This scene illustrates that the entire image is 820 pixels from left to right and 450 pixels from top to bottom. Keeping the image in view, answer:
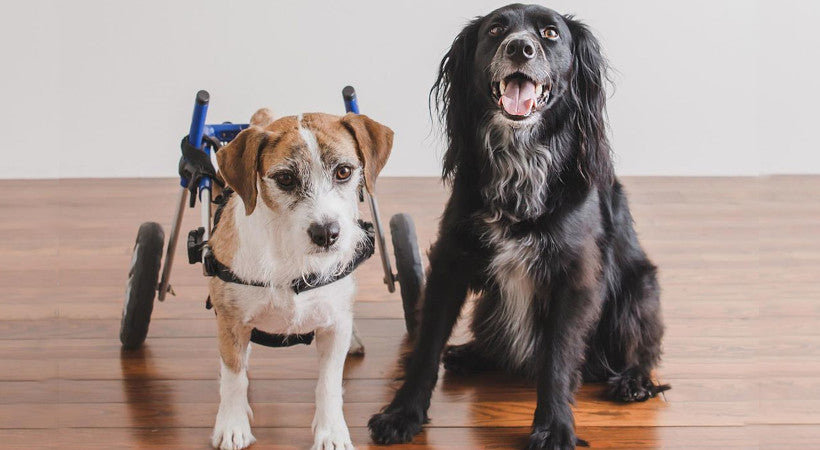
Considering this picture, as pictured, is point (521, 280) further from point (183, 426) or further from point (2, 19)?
point (2, 19)

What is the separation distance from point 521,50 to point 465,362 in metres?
0.97

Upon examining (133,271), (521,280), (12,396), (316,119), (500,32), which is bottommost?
(12,396)

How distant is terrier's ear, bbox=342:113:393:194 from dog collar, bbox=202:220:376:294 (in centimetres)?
16

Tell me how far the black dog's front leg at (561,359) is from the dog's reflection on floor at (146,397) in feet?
2.92

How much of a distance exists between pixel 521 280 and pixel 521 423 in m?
0.37

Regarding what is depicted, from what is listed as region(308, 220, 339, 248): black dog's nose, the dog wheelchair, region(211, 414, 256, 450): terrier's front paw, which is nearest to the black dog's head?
the dog wheelchair

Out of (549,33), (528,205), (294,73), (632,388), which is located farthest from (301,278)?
(294,73)

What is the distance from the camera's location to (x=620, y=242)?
243 centimetres

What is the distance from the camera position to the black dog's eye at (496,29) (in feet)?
6.91

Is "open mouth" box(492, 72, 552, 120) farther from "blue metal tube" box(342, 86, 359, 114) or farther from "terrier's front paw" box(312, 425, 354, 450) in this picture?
"terrier's front paw" box(312, 425, 354, 450)

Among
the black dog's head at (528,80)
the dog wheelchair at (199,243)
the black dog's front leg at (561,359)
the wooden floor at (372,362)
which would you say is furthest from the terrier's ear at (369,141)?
the wooden floor at (372,362)

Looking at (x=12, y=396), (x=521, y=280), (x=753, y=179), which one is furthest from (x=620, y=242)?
(x=753, y=179)

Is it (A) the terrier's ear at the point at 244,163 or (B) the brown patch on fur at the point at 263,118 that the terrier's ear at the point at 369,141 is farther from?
(B) the brown patch on fur at the point at 263,118

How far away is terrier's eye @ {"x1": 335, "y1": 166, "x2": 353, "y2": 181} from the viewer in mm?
1967
